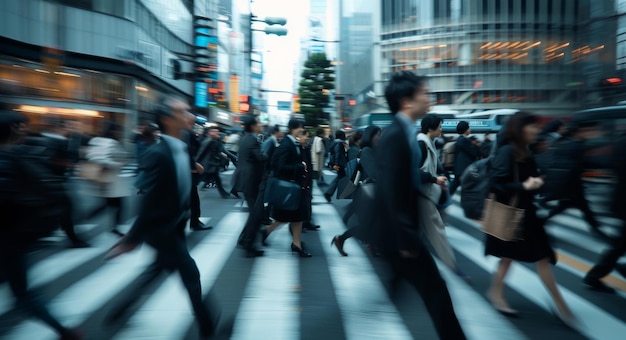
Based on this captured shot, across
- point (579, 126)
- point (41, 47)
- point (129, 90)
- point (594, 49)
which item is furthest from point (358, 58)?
point (579, 126)

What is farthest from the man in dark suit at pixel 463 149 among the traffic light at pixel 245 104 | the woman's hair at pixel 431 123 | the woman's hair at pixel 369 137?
the traffic light at pixel 245 104

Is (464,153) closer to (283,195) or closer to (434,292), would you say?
(283,195)

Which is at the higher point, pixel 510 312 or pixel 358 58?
pixel 358 58

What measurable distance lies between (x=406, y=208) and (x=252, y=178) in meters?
4.45

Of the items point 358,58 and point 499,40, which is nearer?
point 499,40

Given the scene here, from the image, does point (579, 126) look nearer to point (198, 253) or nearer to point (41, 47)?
point (198, 253)

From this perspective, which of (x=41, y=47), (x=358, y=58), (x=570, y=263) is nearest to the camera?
(x=570, y=263)

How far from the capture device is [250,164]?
686 centimetres

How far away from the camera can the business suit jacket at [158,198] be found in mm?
3276

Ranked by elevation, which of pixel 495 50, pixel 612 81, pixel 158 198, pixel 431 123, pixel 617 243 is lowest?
pixel 617 243

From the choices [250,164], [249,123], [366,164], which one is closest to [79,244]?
[250,164]

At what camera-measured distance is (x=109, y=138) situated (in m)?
7.08

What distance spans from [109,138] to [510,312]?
5355 millimetres

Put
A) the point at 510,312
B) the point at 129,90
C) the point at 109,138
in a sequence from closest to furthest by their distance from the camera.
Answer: the point at 510,312, the point at 109,138, the point at 129,90
